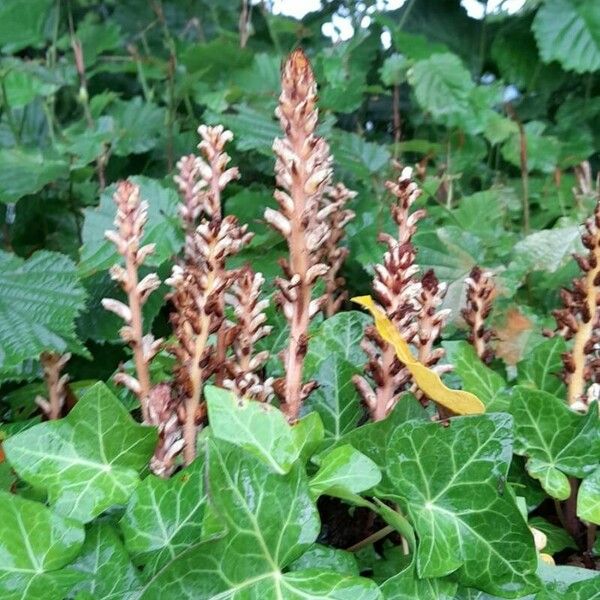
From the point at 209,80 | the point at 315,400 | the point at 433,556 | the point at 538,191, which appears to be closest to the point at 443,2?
the point at 538,191

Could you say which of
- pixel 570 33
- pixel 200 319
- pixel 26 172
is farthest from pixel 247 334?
pixel 570 33

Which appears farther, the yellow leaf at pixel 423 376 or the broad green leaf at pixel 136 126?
the broad green leaf at pixel 136 126

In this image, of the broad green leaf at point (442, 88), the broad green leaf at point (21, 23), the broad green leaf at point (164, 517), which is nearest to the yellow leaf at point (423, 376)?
the broad green leaf at point (164, 517)

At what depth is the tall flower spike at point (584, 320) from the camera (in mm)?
428

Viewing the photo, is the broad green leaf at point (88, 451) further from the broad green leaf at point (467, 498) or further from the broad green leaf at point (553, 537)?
the broad green leaf at point (553, 537)

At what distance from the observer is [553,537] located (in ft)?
1.31

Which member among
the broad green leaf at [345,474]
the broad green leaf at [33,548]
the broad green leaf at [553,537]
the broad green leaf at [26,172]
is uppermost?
the broad green leaf at [26,172]

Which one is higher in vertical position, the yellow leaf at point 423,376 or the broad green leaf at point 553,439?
the yellow leaf at point 423,376

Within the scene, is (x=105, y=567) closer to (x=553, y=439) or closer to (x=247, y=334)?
(x=247, y=334)

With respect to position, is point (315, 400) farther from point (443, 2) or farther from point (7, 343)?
point (443, 2)

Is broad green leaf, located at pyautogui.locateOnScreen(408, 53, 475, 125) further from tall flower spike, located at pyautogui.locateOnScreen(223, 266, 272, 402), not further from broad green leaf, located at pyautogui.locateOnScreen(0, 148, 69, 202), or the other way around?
tall flower spike, located at pyautogui.locateOnScreen(223, 266, 272, 402)

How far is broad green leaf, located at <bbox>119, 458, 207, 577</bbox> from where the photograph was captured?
0.98 ft

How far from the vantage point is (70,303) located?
566mm

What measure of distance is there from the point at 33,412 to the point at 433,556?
330mm
